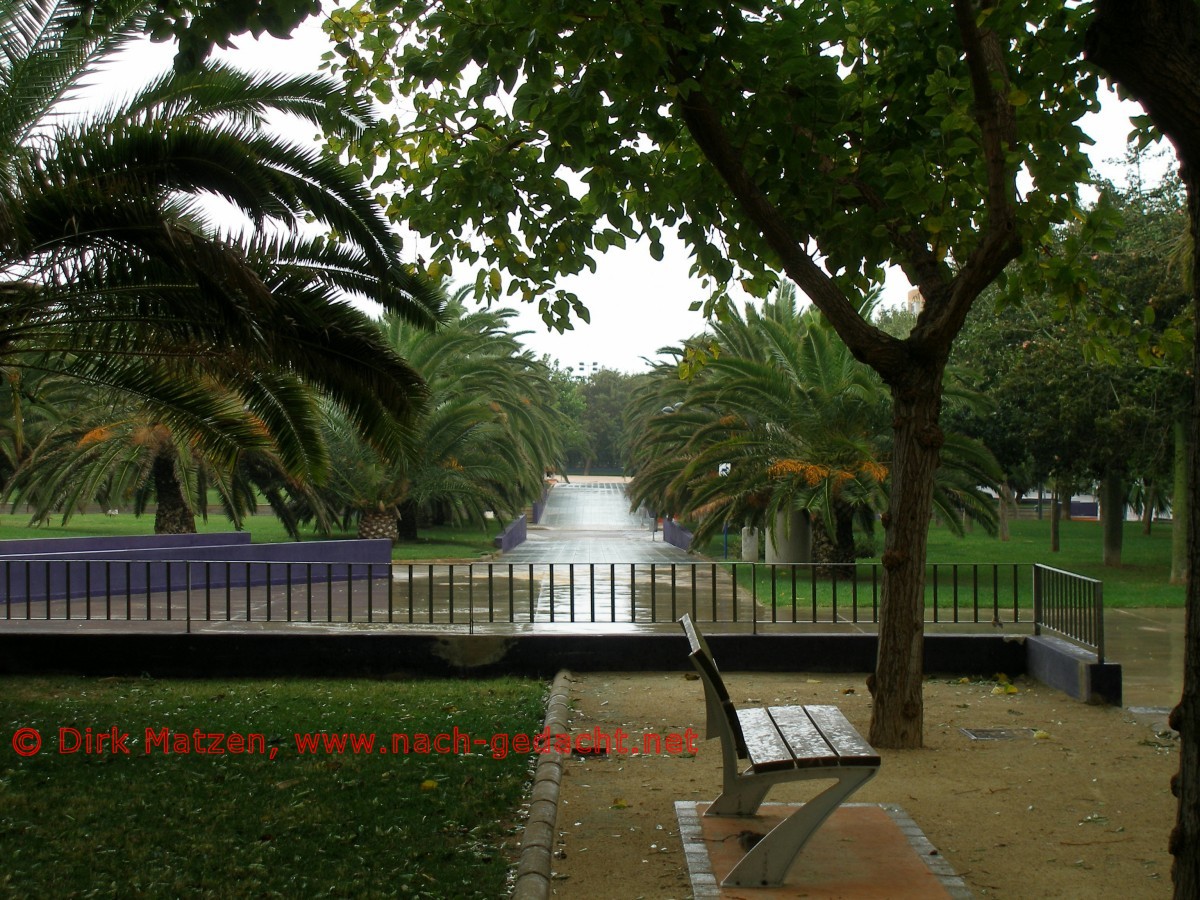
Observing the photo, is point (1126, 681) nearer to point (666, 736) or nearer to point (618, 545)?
point (666, 736)

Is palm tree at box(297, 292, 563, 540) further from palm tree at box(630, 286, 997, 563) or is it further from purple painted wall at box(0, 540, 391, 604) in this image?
palm tree at box(630, 286, 997, 563)

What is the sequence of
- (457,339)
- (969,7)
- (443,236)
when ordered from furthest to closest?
1. (457,339)
2. (443,236)
3. (969,7)

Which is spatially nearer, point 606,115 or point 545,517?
point 606,115

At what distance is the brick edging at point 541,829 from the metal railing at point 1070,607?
420 cm

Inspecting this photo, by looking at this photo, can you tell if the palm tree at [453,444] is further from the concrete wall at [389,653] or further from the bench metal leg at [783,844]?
the bench metal leg at [783,844]

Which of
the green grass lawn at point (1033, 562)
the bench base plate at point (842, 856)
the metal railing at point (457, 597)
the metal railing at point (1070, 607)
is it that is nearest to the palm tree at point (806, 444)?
the green grass lawn at point (1033, 562)

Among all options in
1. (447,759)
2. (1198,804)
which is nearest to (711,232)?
(447,759)

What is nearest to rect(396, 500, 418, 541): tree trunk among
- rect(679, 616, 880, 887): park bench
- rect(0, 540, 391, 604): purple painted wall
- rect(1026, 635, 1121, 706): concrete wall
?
rect(0, 540, 391, 604): purple painted wall

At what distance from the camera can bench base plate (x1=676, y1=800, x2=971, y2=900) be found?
15.3 feet

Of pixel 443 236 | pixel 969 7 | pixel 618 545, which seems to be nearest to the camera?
pixel 969 7

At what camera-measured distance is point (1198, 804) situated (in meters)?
3.43

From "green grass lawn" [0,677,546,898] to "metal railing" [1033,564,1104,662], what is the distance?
14.2 feet

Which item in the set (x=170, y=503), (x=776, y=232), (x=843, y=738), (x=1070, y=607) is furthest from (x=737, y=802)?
(x=170, y=503)

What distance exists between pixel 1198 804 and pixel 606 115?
5.13m
